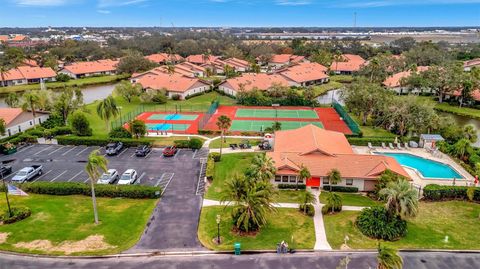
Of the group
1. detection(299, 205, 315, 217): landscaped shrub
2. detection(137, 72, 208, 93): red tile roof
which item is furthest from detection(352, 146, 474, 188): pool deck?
detection(137, 72, 208, 93): red tile roof

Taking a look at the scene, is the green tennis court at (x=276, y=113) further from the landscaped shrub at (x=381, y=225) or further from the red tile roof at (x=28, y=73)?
the red tile roof at (x=28, y=73)

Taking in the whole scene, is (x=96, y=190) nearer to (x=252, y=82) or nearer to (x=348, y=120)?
(x=348, y=120)

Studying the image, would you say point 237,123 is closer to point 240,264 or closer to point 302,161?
point 302,161

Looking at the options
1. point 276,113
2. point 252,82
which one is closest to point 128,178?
point 276,113

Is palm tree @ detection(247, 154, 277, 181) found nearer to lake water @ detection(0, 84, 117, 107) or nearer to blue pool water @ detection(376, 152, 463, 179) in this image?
blue pool water @ detection(376, 152, 463, 179)

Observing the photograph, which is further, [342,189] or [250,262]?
[342,189]
